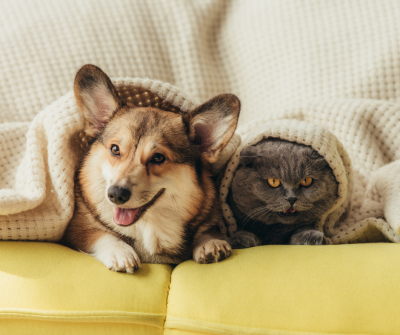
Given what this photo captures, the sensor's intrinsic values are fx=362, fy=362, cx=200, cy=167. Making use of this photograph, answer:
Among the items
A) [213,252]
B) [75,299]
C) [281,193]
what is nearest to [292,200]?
[281,193]

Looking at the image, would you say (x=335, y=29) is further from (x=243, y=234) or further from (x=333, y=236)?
(x=243, y=234)

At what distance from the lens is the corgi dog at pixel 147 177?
3.86 feet

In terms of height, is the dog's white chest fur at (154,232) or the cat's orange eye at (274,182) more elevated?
the cat's orange eye at (274,182)

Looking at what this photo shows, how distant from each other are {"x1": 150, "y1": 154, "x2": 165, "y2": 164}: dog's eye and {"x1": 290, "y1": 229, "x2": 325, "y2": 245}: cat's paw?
56 centimetres

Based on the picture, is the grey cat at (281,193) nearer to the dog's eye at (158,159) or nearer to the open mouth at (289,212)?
the open mouth at (289,212)

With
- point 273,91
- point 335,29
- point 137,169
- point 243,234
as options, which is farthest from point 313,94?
point 137,169

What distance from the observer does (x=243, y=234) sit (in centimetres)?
135

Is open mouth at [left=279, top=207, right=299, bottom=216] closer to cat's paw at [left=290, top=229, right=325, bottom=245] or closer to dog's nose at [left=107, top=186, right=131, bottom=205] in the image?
cat's paw at [left=290, top=229, right=325, bottom=245]

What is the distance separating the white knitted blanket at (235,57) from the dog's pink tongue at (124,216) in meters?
0.50

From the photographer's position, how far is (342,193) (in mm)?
1322

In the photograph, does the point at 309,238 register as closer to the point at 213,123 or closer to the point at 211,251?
the point at 211,251

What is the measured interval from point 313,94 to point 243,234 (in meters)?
0.92

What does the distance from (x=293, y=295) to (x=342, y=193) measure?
19.4 inches

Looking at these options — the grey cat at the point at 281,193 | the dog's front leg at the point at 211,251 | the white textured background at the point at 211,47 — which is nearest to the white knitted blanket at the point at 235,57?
the white textured background at the point at 211,47
